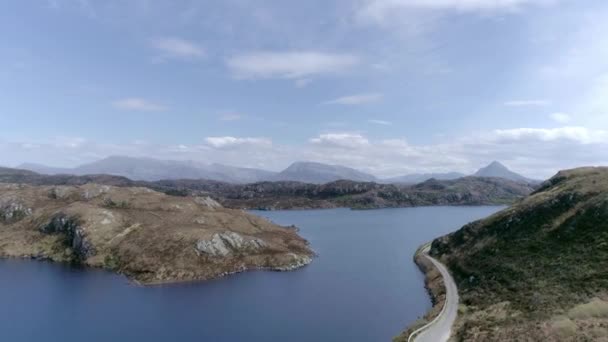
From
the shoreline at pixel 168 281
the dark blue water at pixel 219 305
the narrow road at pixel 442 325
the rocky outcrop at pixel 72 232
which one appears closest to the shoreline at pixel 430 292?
the narrow road at pixel 442 325

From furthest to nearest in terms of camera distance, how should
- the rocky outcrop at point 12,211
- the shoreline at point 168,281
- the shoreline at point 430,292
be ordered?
the rocky outcrop at point 12,211
the shoreline at point 168,281
the shoreline at point 430,292

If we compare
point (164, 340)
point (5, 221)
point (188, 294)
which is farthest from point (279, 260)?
point (5, 221)

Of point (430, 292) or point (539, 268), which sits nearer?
point (539, 268)

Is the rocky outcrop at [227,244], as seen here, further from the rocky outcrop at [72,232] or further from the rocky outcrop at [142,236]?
the rocky outcrop at [72,232]

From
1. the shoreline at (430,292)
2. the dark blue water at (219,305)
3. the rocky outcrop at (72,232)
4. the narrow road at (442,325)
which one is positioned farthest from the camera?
the rocky outcrop at (72,232)

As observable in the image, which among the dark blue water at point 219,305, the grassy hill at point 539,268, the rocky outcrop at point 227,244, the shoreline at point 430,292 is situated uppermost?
the grassy hill at point 539,268

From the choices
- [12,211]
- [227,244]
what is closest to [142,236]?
[227,244]

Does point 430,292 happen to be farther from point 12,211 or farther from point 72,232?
point 12,211

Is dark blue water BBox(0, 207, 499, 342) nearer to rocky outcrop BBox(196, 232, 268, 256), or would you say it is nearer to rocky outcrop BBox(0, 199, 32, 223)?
rocky outcrop BBox(196, 232, 268, 256)
